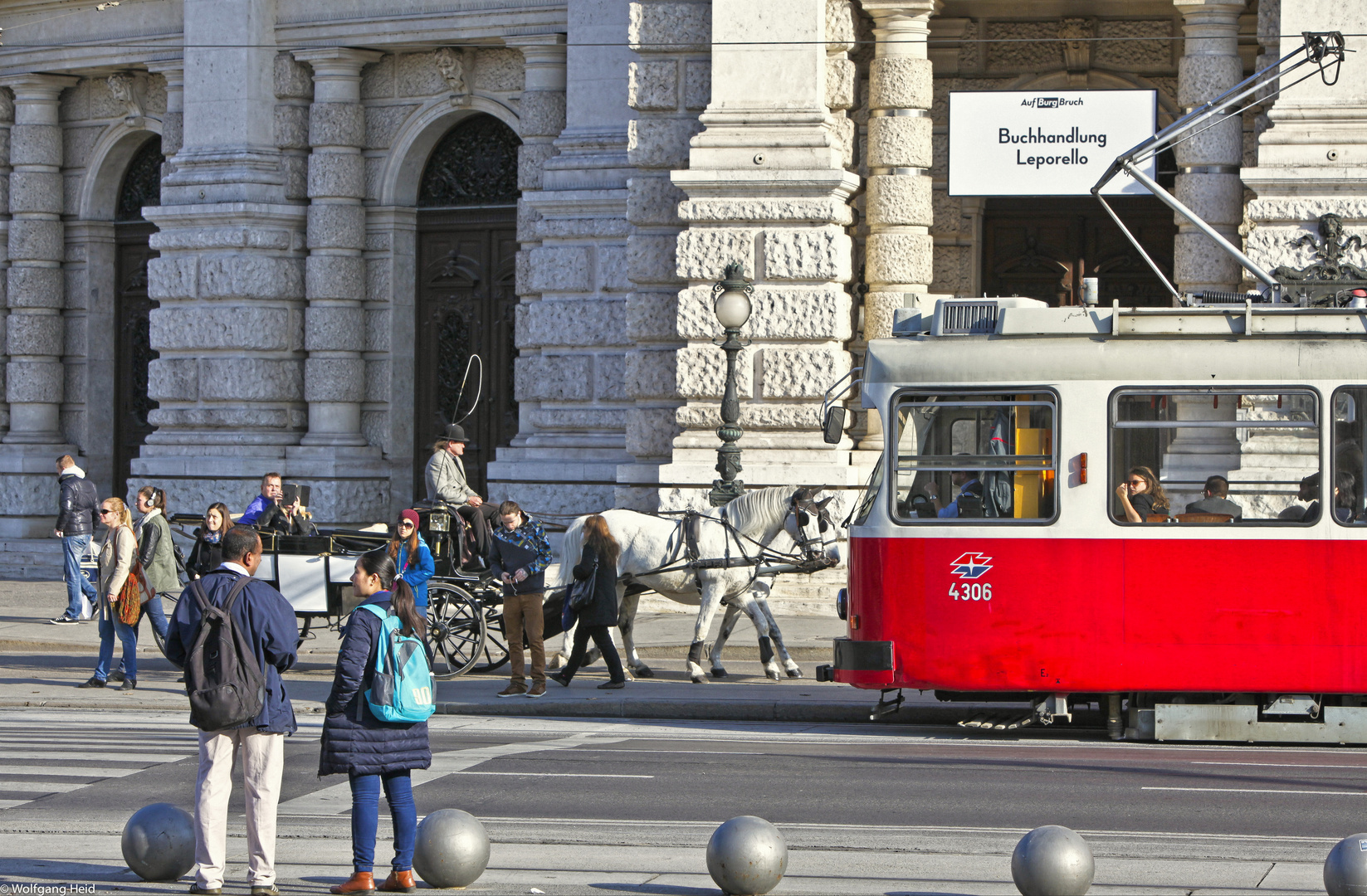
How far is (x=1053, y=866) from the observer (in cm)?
730

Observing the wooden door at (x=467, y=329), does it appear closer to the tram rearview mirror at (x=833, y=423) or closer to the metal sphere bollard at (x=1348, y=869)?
the tram rearview mirror at (x=833, y=423)

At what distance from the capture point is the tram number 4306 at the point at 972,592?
13.1 meters

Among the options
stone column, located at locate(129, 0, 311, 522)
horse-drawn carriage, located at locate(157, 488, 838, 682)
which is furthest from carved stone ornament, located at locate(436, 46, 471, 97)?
horse-drawn carriage, located at locate(157, 488, 838, 682)

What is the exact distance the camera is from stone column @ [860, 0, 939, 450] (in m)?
21.3

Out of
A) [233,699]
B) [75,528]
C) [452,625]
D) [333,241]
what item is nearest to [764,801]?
[233,699]

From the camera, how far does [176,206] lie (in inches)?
998

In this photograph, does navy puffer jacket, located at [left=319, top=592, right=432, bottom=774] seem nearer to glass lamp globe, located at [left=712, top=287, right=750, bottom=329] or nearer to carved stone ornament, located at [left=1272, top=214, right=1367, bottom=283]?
glass lamp globe, located at [left=712, top=287, right=750, bottom=329]

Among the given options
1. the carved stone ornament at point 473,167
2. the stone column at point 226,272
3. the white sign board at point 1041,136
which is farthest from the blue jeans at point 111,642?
the carved stone ornament at point 473,167

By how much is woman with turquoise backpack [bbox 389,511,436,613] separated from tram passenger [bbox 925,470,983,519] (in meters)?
4.52

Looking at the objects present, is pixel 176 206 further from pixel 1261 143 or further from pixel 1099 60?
pixel 1261 143

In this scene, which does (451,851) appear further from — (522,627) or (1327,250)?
(1327,250)

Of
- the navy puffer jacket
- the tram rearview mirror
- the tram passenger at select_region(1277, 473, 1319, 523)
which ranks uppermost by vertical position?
Answer: the tram rearview mirror

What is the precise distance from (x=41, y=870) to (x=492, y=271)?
17.7 meters

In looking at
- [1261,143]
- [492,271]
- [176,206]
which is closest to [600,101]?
[492,271]
